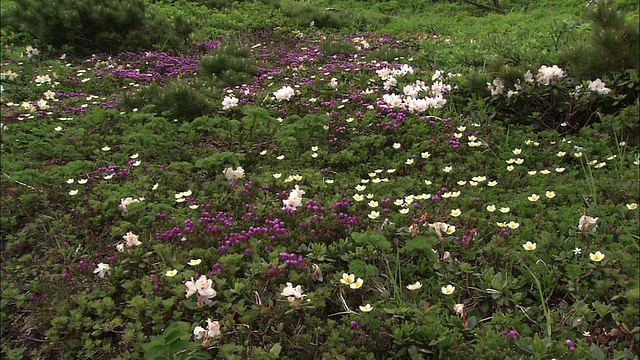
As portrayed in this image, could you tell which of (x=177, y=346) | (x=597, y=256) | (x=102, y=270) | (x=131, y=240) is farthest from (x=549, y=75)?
(x=102, y=270)

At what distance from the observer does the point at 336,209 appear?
355 centimetres

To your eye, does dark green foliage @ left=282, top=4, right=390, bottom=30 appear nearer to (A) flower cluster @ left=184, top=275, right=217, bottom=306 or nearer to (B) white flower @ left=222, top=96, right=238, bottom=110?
(B) white flower @ left=222, top=96, right=238, bottom=110

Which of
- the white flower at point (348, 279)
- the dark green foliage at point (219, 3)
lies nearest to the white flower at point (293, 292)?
the white flower at point (348, 279)

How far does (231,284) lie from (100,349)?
0.82 m

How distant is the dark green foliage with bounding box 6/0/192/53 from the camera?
8.11m

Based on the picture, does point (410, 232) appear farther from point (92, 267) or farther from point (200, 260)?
point (92, 267)

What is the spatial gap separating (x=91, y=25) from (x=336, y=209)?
7.20m

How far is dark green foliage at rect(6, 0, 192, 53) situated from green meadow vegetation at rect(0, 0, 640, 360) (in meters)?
1.55

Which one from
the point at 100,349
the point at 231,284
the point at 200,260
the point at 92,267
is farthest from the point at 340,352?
the point at 92,267

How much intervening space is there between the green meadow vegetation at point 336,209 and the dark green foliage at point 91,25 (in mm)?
1546

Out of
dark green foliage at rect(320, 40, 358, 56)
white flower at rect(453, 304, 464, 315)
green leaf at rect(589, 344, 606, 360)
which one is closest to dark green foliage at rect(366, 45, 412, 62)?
dark green foliage at rect(320, 40, 358, 56)

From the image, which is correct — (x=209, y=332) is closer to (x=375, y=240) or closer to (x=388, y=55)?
(x=375, y=240)

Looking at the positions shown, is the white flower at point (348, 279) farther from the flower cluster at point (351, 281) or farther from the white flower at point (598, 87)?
the white flower at point (598, 87)

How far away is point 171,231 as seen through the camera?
3385 mm
